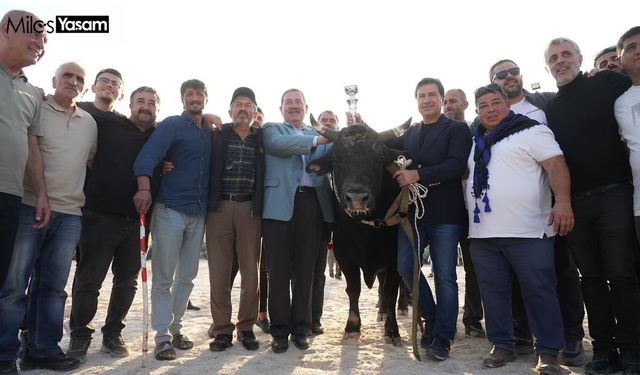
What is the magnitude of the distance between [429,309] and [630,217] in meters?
2.34

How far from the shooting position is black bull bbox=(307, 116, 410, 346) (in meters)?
6.04

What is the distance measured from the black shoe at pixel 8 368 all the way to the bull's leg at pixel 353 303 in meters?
3.64

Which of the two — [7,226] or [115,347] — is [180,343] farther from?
[7,226]

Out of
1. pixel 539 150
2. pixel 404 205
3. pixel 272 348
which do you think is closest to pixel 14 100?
pixel 272 348

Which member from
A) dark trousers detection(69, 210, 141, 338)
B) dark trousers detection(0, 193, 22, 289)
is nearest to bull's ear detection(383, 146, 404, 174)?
dark trousers detection(69, 210, 141, 338)

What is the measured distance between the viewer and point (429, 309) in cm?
581

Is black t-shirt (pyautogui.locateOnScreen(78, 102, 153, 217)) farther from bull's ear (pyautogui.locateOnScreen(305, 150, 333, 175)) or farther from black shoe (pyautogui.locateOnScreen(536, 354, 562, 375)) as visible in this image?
black shoe (pyautogui.locateOnScreen(536, 354, 562, 375))

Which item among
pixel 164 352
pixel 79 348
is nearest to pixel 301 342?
pixel 164 352

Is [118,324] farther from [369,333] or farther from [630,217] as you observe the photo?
[630,217]

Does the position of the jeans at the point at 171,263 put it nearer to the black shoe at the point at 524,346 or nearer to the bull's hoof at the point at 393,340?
the bull's hoof at the point at 393,340

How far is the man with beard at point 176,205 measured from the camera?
5.48 metres

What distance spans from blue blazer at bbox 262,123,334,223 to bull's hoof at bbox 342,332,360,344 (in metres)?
1.48

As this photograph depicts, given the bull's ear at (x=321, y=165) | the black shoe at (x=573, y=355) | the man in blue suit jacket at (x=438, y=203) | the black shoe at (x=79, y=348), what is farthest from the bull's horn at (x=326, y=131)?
the black shoe at (x=79, y=348)

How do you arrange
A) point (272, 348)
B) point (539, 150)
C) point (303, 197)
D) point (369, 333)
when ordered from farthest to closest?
1. point (369, 333)
2. point (303, 197)
3. point (272, 348)
4. point (539, 150)
